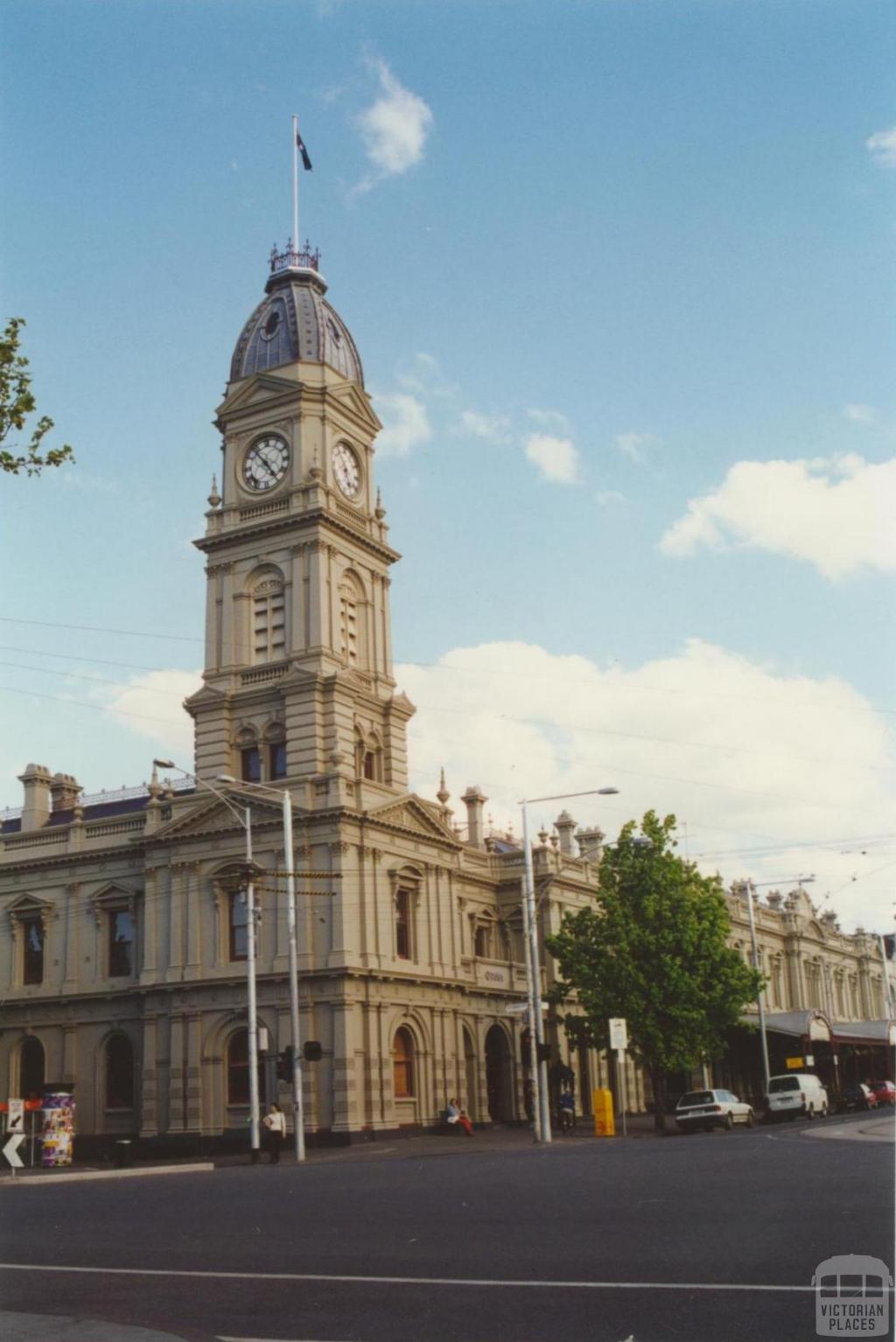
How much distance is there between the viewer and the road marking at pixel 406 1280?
10523 mm

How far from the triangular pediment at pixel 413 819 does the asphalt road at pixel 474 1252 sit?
2631 centimetres

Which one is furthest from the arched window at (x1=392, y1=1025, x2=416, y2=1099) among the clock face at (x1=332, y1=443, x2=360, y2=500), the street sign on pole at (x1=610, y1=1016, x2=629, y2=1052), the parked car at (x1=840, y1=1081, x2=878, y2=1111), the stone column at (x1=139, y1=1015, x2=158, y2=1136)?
the parked car at (x1=840, y1=1081, x2=878, y2=1111)

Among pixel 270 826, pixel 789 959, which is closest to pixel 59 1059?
pixel 270 826

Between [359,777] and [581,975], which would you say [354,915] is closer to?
[359,777]

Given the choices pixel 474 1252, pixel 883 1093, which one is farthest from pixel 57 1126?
pixel 883 1093

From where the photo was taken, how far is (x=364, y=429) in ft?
189

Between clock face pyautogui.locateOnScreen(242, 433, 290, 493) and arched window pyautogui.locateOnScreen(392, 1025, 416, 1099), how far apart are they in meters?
21.7

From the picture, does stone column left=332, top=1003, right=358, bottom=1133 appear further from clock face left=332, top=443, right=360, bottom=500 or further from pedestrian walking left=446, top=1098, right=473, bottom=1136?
clock face left=332, top=443, right=360, bottom=500

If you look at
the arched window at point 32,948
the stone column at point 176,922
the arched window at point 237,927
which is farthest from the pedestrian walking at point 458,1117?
the arched window at point 32,948

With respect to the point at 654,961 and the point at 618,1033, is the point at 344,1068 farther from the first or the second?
the point at 654,961

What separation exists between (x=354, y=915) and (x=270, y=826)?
4333 millimetres

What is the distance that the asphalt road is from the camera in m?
9.94

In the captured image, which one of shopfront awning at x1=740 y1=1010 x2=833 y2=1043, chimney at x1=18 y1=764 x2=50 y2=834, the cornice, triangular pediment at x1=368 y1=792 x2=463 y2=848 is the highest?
the cornice

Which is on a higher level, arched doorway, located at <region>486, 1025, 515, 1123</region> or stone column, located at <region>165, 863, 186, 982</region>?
stone column, located at <region>165, 863, 186, 982</region>
